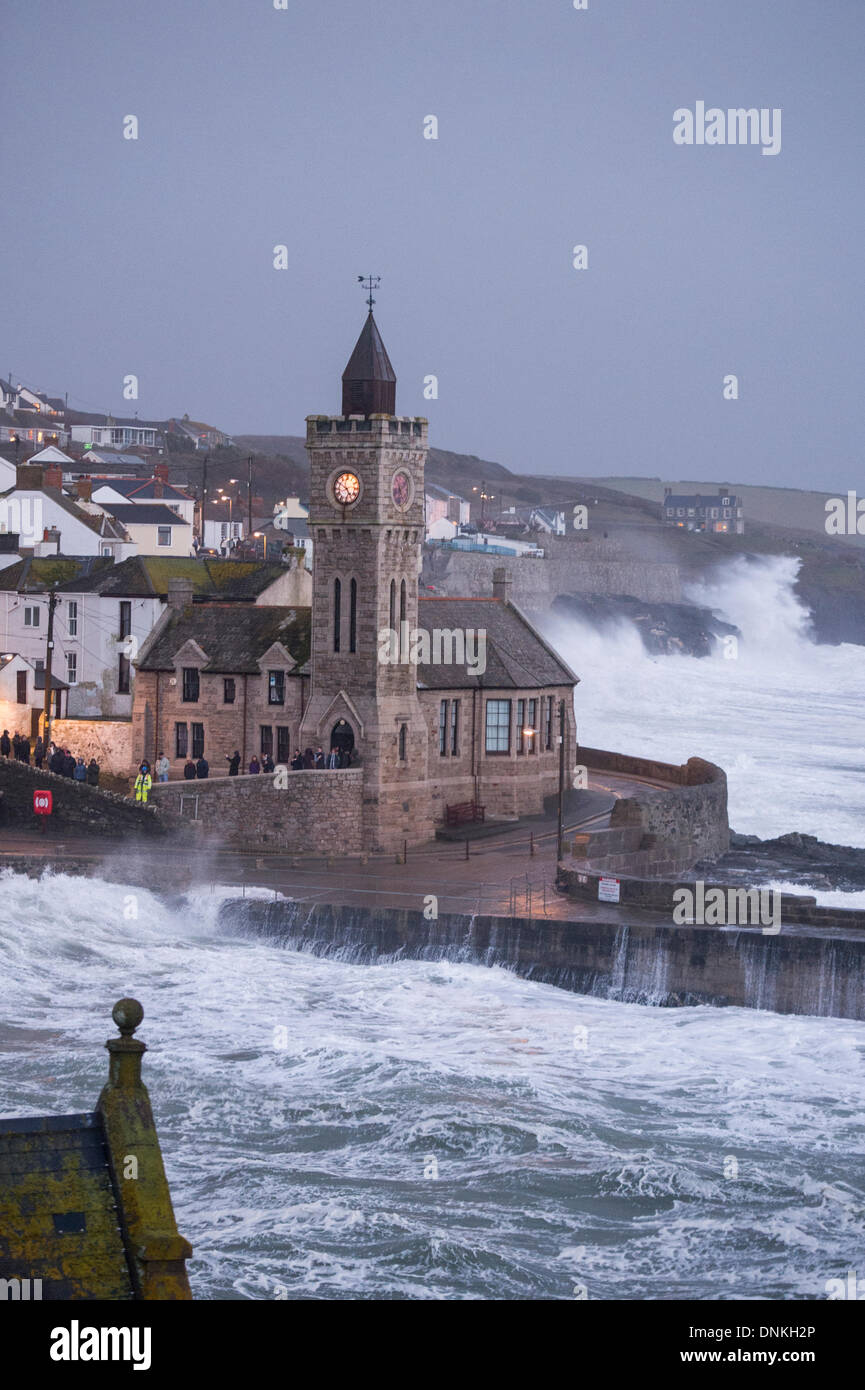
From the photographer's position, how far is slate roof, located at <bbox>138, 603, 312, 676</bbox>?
5256 cm

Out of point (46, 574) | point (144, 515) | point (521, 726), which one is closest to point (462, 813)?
point (521, 726)

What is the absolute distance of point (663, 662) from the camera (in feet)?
547

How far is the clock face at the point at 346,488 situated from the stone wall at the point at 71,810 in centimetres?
953

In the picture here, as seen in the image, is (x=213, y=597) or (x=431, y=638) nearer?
(x=431, y=638)

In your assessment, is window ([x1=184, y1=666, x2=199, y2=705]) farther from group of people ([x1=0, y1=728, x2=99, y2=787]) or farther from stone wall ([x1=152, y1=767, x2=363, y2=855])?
stone wall ([x1=152, y1=767, x2=363, y2=855])

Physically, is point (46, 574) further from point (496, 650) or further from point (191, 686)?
point (496, 650)

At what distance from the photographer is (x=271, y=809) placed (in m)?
47.9

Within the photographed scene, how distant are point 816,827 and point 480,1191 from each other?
43977mm

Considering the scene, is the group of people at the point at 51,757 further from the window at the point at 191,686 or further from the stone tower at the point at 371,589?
the stone tower at the point at 371,589

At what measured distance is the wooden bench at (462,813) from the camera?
51062 millimetres

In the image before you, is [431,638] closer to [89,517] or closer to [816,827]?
Answer: [816,827]

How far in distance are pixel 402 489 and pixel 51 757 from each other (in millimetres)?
12682

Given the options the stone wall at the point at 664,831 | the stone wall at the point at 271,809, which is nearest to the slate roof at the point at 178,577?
the stone wall at the point at 271,809
